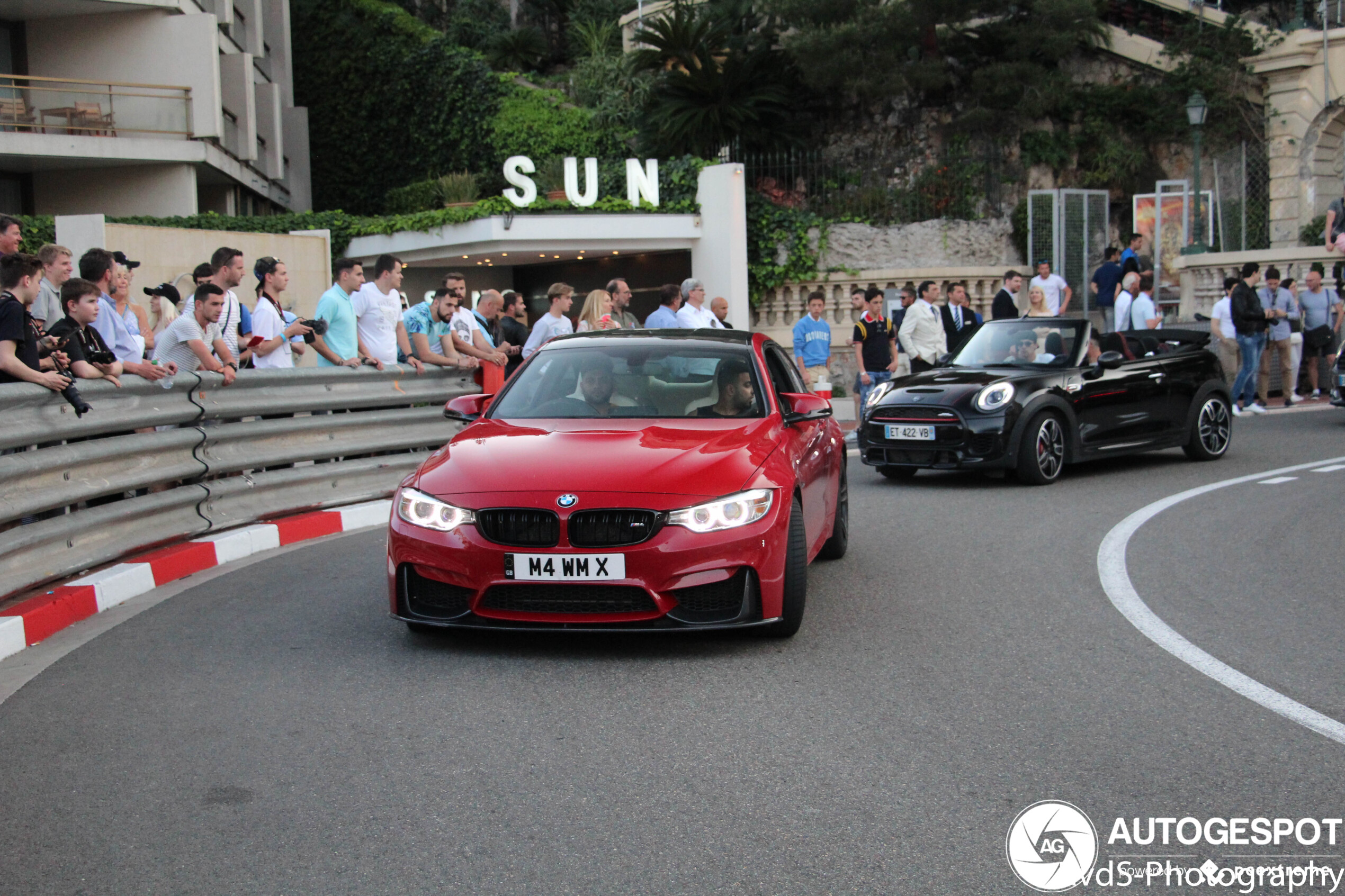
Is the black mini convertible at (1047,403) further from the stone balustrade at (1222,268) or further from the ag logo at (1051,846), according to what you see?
the stone balustrade at (1222,268)

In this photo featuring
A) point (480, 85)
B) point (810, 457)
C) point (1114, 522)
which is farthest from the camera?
point (480, 85)

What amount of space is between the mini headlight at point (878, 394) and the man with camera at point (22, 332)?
7.28 metres

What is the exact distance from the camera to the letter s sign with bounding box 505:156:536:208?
998 inches

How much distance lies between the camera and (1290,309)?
19.5 metres

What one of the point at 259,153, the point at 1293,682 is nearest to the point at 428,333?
the point at 1293,682

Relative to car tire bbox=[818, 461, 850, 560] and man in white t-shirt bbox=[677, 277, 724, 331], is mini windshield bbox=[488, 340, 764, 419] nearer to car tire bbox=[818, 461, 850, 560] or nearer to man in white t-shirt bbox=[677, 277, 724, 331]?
car tire bbox=[818, 461, 850, 560]

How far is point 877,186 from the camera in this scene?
91.1 feet

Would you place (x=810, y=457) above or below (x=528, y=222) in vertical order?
below

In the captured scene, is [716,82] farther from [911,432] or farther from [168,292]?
[168,292]

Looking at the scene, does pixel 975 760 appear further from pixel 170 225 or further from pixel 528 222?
pixel 170 225

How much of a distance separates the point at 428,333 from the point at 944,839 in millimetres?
9870

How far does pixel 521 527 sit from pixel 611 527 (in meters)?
0.41

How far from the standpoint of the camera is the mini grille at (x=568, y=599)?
572 centimetres

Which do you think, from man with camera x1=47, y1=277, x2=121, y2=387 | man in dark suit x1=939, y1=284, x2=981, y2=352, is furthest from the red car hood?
man in dark suit x1=939, y1=284, x2=981, y2=352
